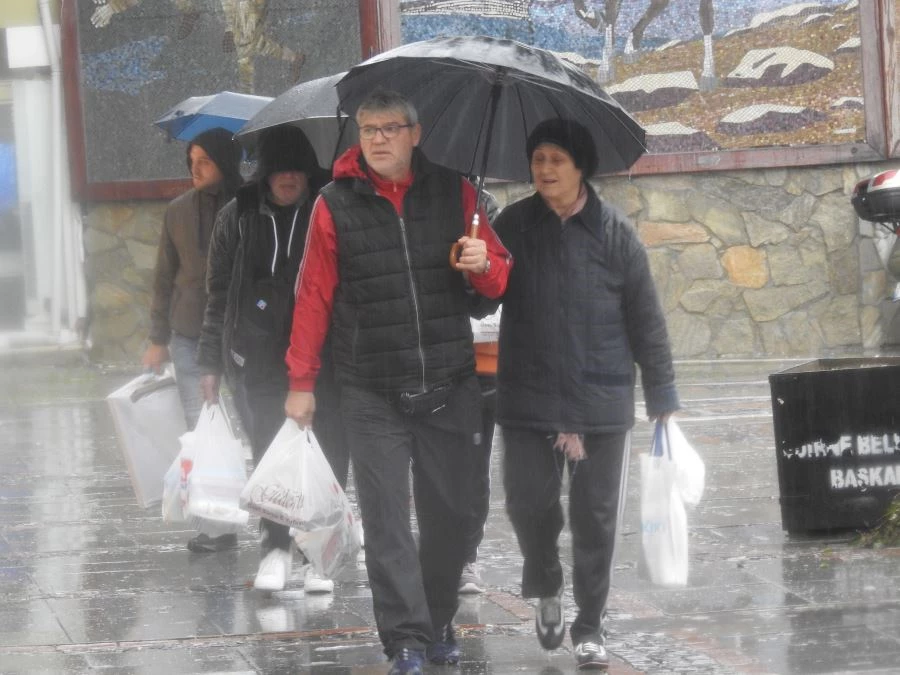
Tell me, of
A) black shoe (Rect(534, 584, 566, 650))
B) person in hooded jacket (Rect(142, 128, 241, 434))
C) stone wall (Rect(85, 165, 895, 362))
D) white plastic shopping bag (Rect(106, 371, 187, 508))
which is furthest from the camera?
stone wall (Rect(85, 165, 895, 362))

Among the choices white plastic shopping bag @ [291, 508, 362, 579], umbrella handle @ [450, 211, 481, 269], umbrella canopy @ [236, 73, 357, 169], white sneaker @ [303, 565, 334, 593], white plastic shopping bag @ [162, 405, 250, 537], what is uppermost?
umbrella canopy @ [236, 73, 357, 169]

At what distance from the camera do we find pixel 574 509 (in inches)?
203

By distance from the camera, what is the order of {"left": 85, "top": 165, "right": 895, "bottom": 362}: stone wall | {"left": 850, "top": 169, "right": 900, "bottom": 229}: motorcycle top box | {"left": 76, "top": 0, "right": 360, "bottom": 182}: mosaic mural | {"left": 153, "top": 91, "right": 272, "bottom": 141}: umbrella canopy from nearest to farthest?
{"left": 153, "top": 91, "right": 272, "bottom": 141}: umbrella canopy → {"left": 850, "top": 169, "right": 900, "bottom": 229}: motorcycle top box → {"left": 76, "top": 0, "right": 360, "bottom": 182}: mosaic mural → {"left": 85, "top": 165, "right": 895, "bottom": 362}: stone wall

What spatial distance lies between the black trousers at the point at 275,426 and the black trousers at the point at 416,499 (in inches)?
39.1

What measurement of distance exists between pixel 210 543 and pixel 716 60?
7.57 meters

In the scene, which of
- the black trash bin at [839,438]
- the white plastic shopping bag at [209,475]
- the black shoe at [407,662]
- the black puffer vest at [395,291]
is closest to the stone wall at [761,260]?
the black trash bin at [839,438]

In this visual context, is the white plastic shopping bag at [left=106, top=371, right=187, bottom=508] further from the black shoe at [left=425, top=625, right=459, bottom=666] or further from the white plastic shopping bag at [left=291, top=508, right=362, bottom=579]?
the black shoe at [left=425, top=625, right=459, bottom=666]

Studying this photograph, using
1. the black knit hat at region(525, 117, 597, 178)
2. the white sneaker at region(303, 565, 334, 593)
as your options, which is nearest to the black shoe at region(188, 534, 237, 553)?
the white sneaker at region(303, 565, 334, 593)

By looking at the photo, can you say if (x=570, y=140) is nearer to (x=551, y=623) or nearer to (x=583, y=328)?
(x=583, y=328)

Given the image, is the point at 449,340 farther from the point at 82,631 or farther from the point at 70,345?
the point at 70,345

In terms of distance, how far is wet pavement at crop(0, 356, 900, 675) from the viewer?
5145 millimetres

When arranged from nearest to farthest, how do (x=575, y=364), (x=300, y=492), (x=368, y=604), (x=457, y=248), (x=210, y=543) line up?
(x=457, y=248), (x=575, y=364), (x=300, y=492), (x=368, y=604), (x=210, y=543)

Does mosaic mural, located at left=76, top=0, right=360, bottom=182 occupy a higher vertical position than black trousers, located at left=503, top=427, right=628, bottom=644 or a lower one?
higher

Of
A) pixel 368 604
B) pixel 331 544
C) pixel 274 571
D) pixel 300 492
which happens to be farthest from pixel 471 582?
pixel 300 492
